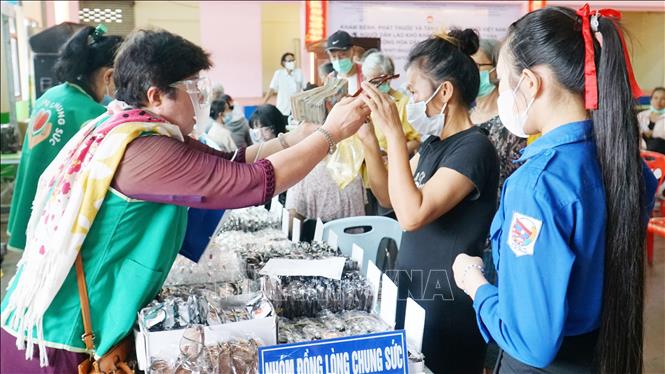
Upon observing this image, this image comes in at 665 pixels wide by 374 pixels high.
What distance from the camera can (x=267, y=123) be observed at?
3.28m

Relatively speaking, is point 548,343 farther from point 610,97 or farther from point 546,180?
point 610,97

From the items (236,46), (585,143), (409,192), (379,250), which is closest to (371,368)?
(409,192)

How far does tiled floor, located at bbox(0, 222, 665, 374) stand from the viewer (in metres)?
3.03

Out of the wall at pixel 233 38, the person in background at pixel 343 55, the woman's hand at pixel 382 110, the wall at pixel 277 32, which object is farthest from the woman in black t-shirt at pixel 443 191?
the wall at pixel 277 32

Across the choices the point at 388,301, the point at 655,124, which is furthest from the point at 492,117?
the point at 655,124

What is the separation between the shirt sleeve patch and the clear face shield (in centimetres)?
81

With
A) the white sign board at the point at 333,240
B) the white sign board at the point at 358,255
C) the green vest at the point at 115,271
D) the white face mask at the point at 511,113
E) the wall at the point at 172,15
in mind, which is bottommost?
the white sign board at the point at 333,240

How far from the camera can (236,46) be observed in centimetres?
918

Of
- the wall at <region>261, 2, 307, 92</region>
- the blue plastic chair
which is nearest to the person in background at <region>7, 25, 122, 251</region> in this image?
the blue plastic chair

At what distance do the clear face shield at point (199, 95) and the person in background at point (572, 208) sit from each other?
2.39ft

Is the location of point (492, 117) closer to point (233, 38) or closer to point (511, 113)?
point (511, 113)

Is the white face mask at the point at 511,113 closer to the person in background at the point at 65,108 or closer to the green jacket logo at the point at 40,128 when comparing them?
the person in background at the point at 65,108

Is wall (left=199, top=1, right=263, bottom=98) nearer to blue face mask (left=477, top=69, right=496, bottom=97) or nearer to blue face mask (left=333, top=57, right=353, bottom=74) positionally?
blue face mask (left=333, top=57, right=353, bottom=74)

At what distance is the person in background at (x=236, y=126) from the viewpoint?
5.44 metres
